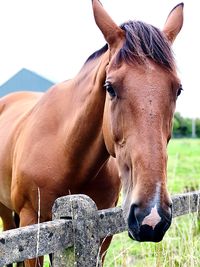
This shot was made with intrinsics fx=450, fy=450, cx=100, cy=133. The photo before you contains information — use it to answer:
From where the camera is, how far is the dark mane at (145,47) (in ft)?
7.63

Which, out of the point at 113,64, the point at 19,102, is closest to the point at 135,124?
the point at 113,64

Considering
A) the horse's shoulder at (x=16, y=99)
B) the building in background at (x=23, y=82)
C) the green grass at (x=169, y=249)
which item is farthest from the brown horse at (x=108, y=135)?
the building in background at (x=23, y=82)

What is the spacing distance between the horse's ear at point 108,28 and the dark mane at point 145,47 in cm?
6

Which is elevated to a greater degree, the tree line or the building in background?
the building in background

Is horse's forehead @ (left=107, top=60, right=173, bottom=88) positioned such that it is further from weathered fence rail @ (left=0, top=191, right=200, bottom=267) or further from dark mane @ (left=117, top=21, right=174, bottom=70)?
weathered fence rail @ (left=0, top=191, right=200, bottom=267)

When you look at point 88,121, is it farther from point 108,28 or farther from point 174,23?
point 174,23

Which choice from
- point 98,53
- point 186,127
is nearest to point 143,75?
point 98,53

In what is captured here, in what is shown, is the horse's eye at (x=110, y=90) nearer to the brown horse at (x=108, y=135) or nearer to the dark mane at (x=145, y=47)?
the brown horse at (x=108, y=135)

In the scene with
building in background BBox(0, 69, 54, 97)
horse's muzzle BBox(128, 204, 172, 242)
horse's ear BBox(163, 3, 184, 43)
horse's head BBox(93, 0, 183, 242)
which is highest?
horse's ear BBox(163, 3, 184, 43)

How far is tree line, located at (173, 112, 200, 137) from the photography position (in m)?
47.3

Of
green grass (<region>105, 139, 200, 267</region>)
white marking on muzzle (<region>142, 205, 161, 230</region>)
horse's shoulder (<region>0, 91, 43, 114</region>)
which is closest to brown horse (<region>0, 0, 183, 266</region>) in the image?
white marking on muzzle (<region>142, 205, 161, 230</region>)

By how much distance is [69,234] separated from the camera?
2076 mm

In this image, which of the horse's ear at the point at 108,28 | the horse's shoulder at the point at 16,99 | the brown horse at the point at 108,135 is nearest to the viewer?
the brown horse at the point at 108,135

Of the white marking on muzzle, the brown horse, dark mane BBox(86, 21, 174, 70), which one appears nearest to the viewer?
the white marking on muzzle
